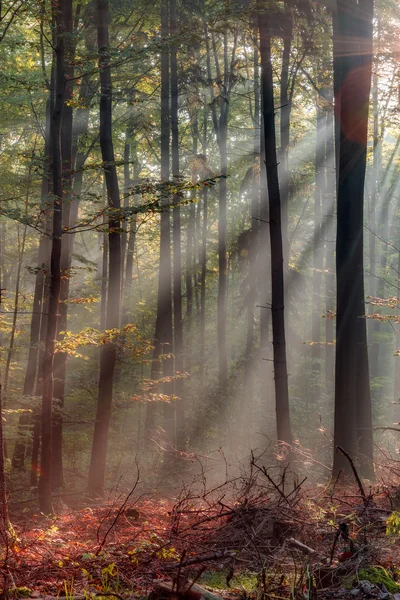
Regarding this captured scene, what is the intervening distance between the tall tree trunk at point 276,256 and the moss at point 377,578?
722 cm

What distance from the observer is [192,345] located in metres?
26.5

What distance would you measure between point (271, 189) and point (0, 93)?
29.6 ft

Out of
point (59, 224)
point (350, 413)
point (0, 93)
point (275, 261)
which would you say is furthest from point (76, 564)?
point (0, 93)

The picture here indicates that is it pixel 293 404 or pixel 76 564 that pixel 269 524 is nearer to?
pixel 76 564

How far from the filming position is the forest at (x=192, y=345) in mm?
4516

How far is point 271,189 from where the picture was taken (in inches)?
443

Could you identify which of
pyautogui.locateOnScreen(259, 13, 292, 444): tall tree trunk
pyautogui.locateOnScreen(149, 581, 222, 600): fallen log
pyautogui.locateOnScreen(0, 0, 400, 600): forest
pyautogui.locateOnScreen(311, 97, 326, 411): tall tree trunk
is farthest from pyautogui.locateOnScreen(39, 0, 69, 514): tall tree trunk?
pyautogui.locateOnScreen(311, 97, 326, 411): tall tree trunk

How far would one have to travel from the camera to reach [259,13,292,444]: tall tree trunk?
1108cm

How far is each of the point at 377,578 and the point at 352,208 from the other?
27.0ft

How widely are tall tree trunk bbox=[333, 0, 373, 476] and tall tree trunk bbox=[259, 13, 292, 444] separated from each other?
109 cm

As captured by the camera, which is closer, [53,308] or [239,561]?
[239,561]

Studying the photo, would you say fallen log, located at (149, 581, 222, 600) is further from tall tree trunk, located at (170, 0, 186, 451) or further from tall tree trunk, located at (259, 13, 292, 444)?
tall tree trunk, located at (170, 0, 186, 451)

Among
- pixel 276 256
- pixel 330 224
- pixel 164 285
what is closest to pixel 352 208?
pixel 276 256

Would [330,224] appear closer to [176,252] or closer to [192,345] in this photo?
[192,345]
